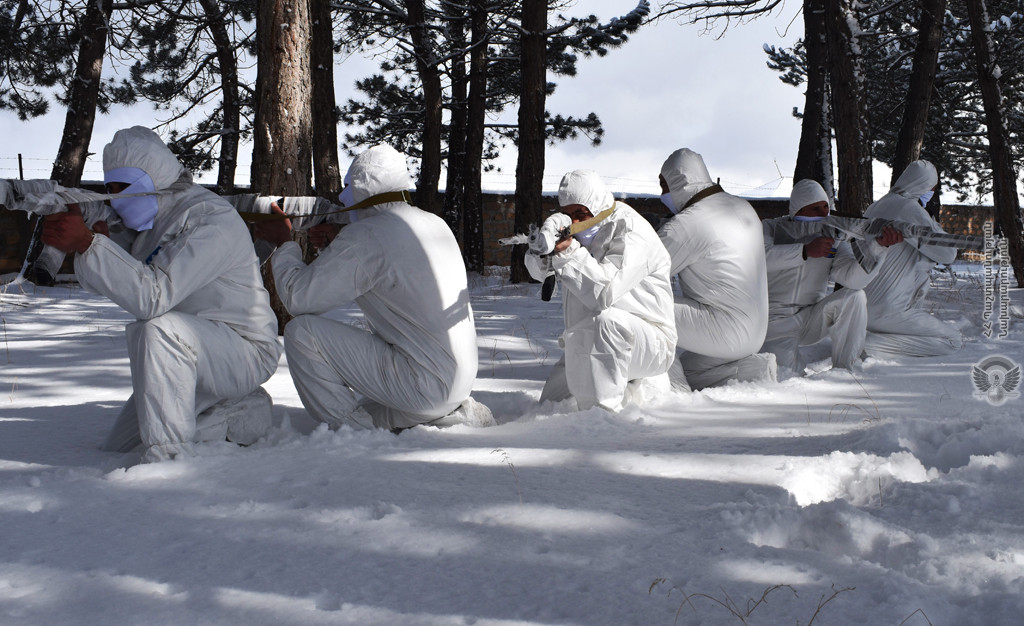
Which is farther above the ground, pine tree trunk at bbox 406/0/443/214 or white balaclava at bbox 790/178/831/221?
pine tree trunk at bbox 406/0/443/214

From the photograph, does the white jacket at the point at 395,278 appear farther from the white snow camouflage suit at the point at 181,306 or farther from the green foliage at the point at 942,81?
the green foliage at the point at 942,81

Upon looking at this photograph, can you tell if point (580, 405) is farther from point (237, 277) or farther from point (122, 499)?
point (122, 499)

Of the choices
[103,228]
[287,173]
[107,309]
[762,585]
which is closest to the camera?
[762,585]

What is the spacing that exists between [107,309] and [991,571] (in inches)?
352

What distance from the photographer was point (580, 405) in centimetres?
418

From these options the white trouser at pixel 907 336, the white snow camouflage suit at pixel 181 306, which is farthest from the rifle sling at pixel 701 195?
the white snow camouflage suit at pixel 181 306

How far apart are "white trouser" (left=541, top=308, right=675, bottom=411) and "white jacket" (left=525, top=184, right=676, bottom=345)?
0.24 feet

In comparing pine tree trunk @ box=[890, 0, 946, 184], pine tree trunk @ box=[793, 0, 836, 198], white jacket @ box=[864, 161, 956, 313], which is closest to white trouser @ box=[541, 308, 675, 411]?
white jacket @ box=[864, 161, 956, 313]

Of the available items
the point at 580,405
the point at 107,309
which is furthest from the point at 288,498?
the point at 107,309

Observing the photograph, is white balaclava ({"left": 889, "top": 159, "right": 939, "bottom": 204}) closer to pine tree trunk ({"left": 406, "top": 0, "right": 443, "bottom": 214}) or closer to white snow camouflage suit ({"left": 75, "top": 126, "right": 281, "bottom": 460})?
white snow camouflage suit ({"left": 75, "top": 126, "right": 281, "bottom": 460})

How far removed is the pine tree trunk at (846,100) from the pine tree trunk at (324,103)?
16.3ft

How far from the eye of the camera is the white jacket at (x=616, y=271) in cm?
395

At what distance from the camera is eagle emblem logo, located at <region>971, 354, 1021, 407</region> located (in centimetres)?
434

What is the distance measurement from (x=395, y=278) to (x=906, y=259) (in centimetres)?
452
